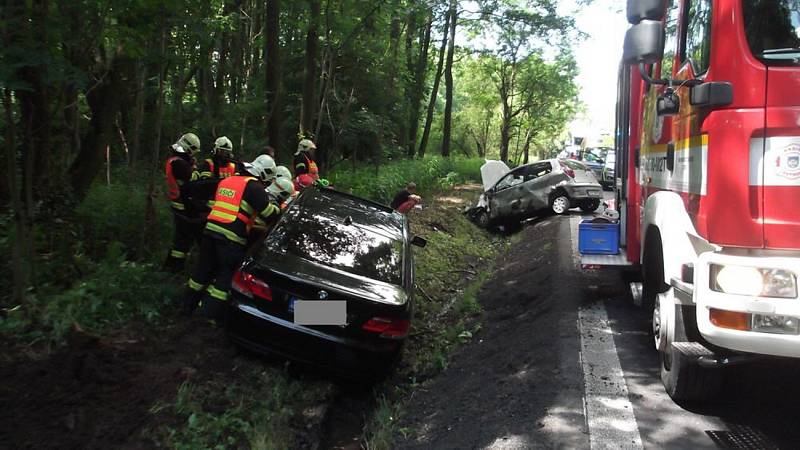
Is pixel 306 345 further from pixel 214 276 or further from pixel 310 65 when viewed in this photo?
pixel 310 65

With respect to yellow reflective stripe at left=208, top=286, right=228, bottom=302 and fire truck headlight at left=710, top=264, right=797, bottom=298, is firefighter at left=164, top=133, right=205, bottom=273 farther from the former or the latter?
fire truck headlight at left=710, top=264, right=797, bottom=298

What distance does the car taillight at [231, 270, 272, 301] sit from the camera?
4.81 m

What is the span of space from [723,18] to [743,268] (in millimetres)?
1324

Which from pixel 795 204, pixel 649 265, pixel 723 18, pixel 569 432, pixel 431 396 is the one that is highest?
pixel 723 18

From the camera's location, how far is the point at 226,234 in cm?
559

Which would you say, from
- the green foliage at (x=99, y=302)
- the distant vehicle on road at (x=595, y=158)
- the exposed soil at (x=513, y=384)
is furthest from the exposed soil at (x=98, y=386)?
the distant vehicle on road at (x=595, y=158)

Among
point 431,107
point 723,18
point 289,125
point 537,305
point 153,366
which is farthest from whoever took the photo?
point 431,107

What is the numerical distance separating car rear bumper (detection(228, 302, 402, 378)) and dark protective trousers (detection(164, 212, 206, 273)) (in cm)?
221

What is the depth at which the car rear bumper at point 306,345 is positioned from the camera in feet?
15.7

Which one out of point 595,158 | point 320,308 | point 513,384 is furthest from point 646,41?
point 595,158

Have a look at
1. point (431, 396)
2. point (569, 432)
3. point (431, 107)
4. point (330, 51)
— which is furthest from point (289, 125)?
point (569, 432)

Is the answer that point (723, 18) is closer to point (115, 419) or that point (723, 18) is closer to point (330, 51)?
point (115, 419)

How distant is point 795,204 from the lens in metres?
2.99

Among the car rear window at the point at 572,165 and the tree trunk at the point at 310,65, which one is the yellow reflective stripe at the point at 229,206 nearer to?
the tree trunk at the point at 310,65
